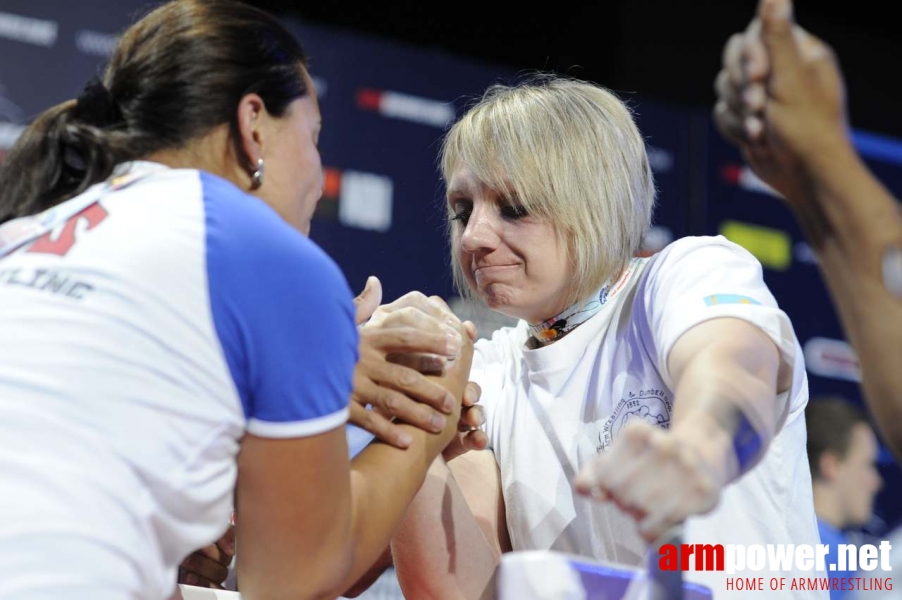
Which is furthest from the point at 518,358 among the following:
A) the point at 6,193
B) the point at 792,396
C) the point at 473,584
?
the point at 6,193

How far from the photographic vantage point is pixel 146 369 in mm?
916

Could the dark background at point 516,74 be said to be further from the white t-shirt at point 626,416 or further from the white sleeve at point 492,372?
the white t-shirt at point 626,416

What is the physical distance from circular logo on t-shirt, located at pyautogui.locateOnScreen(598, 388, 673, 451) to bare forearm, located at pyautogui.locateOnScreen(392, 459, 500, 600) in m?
0.21

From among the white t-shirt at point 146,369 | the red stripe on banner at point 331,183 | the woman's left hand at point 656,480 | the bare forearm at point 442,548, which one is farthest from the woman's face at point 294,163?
the red stripe on banner at point 331,183

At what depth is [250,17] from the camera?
1223 millimetres

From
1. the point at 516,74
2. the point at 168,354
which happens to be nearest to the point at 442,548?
the point at 168,354

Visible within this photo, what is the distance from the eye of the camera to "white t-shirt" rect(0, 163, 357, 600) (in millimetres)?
856

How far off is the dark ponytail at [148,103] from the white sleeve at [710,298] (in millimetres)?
505

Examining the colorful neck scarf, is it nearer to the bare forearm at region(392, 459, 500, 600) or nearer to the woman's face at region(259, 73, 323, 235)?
the bare forearm at region(392, 459, 500, 600)

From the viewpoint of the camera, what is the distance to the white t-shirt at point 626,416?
1276mm

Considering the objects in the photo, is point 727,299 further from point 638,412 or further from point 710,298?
point 638,412

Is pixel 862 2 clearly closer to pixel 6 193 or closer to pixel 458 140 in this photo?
pixel 458 140

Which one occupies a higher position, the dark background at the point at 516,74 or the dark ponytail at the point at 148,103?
the dark ponytail at the point at 148,103

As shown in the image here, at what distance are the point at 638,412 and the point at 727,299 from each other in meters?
0.28
